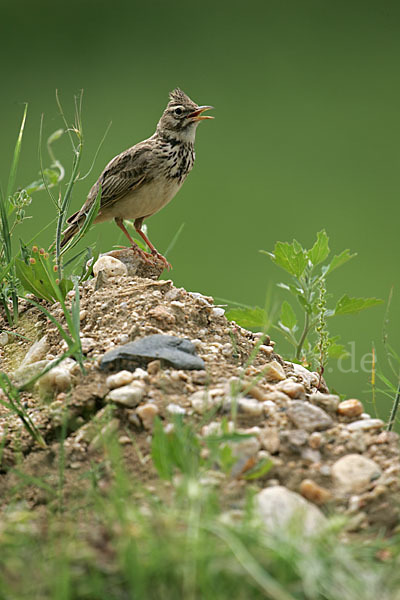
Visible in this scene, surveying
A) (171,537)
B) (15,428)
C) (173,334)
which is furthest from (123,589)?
(173,334)

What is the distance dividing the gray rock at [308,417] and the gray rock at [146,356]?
0.26 metres

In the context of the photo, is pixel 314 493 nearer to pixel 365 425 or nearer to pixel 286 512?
pixel 286 512

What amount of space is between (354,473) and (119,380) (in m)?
0.51

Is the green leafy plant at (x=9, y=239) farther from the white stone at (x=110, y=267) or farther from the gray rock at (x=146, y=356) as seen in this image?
the gray rock at (x=146, y=356)

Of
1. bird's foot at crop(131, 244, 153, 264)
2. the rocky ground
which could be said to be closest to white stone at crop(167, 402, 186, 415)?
the rocky ground

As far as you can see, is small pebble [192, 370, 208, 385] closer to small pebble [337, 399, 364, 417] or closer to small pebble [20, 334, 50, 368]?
small pebble [337, 399, 364, 417]

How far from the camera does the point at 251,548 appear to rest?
40.5 inches

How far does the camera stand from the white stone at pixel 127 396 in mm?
1474

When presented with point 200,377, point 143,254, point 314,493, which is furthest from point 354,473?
point 143,254

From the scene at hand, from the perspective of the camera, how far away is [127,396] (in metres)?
1.47

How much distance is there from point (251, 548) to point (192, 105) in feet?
7.41

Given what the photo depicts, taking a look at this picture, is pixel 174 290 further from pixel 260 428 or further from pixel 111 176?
pixel 111 176

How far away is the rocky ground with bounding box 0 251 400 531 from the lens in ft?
4.19

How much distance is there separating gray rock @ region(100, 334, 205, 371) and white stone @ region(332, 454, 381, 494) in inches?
16.6
